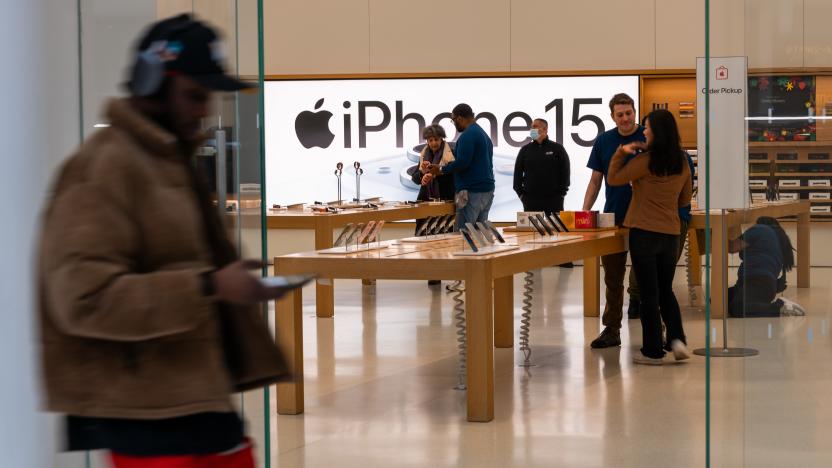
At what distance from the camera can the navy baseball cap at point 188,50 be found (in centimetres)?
204

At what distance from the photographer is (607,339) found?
27.0 feet

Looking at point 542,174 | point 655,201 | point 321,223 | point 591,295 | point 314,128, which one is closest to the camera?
point 655,201

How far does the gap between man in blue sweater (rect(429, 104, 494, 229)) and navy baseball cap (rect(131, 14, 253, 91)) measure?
8.05 m

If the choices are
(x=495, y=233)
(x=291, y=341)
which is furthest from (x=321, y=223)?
(x=291, y=341)

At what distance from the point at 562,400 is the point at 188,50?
470 cm

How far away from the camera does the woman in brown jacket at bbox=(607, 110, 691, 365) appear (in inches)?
275

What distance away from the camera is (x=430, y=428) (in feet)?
19.0

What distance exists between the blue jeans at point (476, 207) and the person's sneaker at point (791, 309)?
6.46m

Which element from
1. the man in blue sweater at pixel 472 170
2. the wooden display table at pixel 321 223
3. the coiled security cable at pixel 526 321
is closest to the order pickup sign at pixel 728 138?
the coiled security cable at pixel 526 321

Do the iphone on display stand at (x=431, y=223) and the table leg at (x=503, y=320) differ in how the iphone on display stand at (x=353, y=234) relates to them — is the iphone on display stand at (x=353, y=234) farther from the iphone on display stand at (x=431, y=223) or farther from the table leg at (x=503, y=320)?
the iphone on display stand at (x=431, y=223)

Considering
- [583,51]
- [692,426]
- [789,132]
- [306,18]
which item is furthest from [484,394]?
[306,18]

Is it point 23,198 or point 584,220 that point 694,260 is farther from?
point 23,198

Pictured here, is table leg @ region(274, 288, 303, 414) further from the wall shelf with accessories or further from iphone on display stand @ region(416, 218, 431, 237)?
iphone on display stand @ region(416, 218, 431, 237)

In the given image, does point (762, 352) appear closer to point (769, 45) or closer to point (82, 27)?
point (769, 45)
